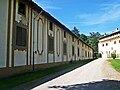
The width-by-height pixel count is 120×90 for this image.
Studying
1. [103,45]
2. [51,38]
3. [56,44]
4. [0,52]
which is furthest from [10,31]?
[103,45]

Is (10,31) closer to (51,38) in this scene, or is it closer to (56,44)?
(51,38)

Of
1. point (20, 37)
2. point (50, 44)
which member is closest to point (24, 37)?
point (20, 37)

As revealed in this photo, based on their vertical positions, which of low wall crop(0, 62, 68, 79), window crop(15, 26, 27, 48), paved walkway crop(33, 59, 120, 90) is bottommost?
paved walkway crop(33, 59, 120, 90)

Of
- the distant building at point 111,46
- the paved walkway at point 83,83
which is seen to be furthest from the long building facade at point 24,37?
the distant building at point 111,46

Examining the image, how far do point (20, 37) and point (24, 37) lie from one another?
65cm

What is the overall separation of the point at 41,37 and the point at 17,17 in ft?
17.1

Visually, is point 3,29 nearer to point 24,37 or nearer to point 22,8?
point 24,37

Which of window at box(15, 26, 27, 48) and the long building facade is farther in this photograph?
window at box(15, 26, 27, 48)

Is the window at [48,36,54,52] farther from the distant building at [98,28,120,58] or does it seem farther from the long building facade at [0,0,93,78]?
the distant building at [98,28,120,58]

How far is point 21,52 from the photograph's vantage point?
46.3 ft

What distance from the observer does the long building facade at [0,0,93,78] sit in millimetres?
12031

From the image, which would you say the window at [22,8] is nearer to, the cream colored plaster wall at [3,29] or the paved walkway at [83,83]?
the cream colored plaster wall at [3,29]

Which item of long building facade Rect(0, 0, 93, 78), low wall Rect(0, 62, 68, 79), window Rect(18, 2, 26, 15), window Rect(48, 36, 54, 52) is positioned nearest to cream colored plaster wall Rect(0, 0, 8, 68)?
long building facade Rect(0, 0, 93, 78)

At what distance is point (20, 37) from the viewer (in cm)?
1401
